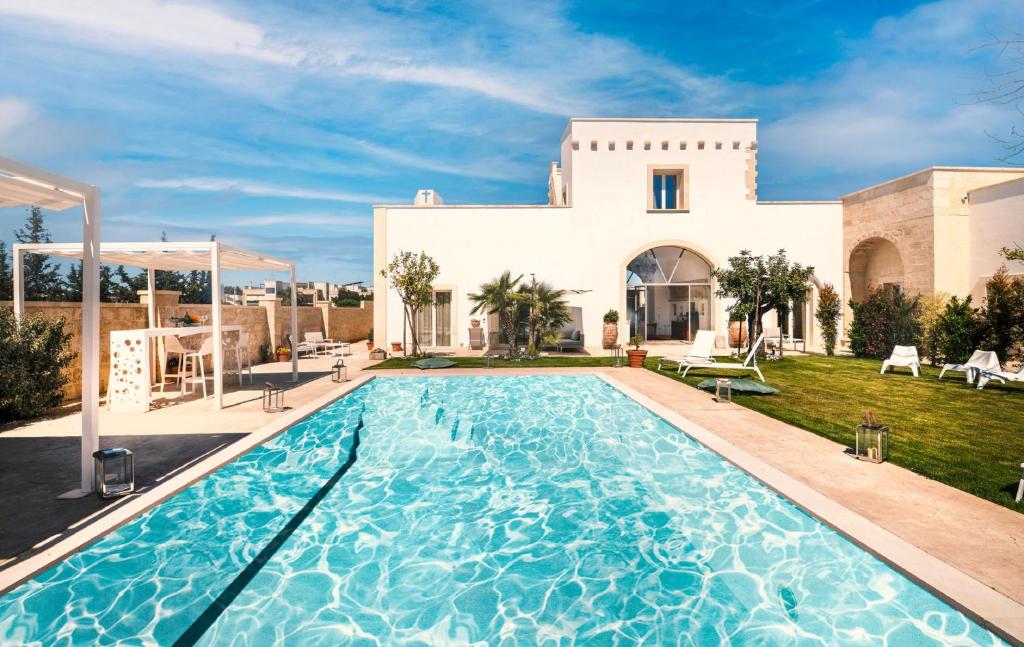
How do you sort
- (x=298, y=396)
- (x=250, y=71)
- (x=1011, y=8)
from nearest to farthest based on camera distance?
(x=1011, y=8) < (x=298, y=396) < (x=250, y=71)

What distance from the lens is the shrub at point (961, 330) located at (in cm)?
1263

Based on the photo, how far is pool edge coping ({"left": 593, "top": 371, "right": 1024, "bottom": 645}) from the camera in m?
Result: 2.88

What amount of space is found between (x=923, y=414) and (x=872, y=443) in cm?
366

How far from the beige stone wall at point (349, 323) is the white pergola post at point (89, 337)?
57.7 ft

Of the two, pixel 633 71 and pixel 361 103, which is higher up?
pixel 633 71

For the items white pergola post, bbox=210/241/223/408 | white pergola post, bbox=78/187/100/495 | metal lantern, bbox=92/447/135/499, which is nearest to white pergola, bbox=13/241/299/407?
white pergola post, bbox=210/241/223/408

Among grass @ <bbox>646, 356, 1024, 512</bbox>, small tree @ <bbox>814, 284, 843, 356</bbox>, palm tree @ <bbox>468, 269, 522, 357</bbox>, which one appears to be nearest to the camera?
grass @ <bbox>646, 356, 1024, 512</bbox>

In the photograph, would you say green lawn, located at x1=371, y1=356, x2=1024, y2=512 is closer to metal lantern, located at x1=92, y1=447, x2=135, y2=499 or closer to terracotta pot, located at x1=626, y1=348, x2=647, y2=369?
terracotta pot, located at x1=626, y1=348, x2=647, y2=369

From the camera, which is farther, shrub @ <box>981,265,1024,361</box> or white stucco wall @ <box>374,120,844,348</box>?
white stucco wall @ <box>374,120,844,348</box>

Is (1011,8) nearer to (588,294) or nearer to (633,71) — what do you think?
(588,294)

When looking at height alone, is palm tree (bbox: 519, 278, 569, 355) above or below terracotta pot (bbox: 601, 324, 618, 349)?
above

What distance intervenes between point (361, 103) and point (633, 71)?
32.8 ft

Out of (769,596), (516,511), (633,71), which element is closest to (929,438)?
(769,596)

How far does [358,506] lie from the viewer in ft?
17.1
